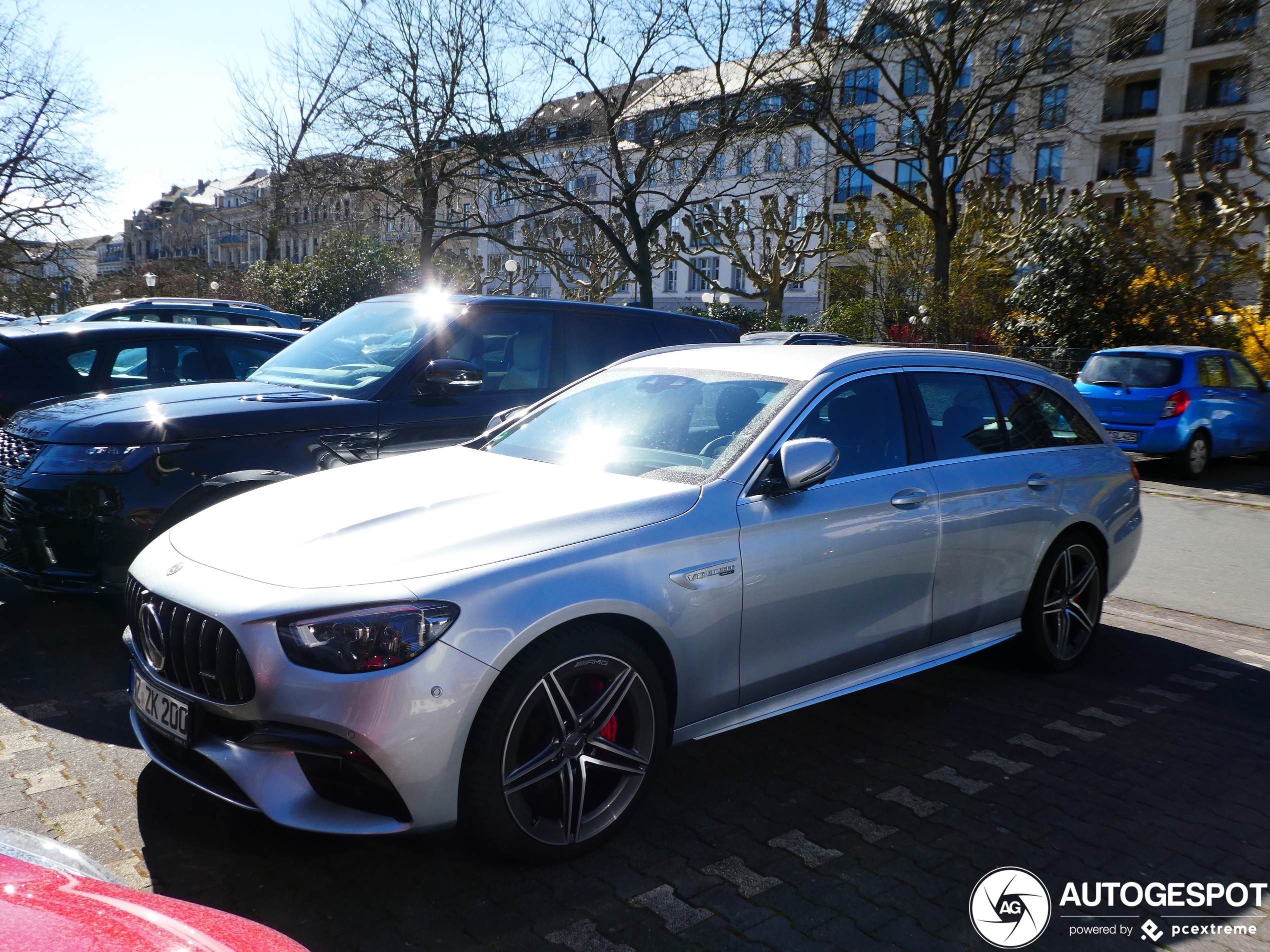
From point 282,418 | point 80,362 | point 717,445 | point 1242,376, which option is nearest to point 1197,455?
point 1242,376

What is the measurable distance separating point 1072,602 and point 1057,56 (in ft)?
72.9

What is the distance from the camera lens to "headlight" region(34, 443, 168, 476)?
197 inches

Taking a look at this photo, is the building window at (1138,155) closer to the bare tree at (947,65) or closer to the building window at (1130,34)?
the bare tree at (947,65)

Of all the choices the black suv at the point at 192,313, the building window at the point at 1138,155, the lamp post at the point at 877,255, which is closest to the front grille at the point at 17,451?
the black suv at the point at 192,313

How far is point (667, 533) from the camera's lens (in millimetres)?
3393

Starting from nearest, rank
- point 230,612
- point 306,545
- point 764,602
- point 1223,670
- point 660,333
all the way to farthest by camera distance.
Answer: point 230,612 → point 306,545 → point 764,602 → point 1223,670 → point 660,333

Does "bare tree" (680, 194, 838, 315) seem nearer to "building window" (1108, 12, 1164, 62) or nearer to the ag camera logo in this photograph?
"building window" (1108, 12, 1164, 62)

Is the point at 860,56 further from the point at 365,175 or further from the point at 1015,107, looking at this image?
the point at 1015,107

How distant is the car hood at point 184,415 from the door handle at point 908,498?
9.98 ft

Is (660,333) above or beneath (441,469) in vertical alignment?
above

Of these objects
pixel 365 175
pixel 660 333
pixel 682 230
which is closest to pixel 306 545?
pixel 660 333

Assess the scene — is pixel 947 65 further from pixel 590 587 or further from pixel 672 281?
pixel 672 281

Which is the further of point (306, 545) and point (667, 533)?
point (667, 533)

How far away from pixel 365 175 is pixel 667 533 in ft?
75.6
